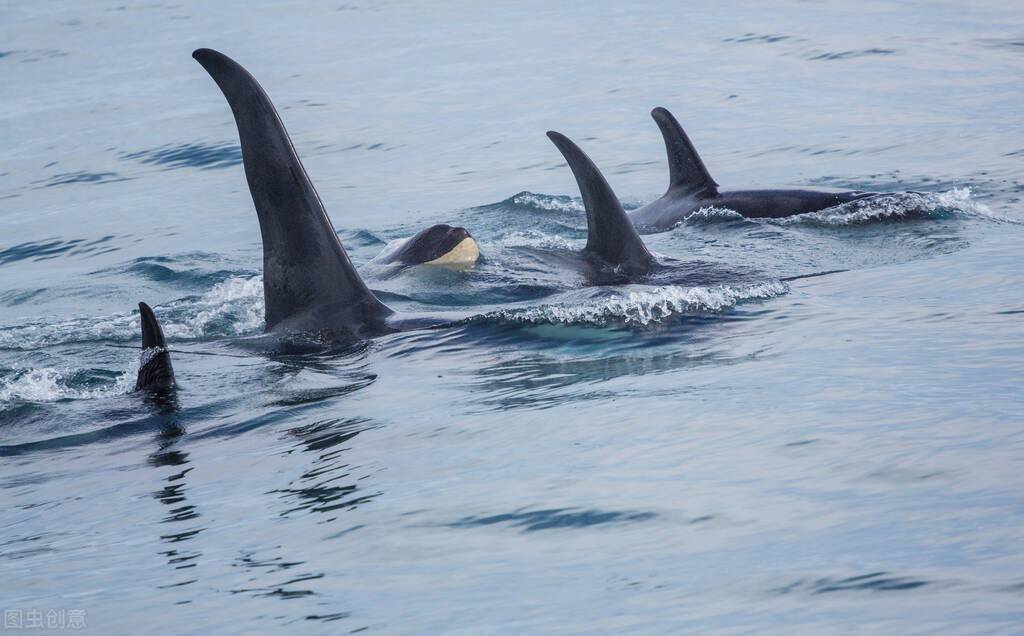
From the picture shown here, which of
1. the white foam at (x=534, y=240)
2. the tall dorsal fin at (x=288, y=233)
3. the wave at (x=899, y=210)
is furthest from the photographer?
the white foam at (x=534, y=240)

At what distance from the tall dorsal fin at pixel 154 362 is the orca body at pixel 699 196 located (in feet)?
23.7

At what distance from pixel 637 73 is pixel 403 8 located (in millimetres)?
14771

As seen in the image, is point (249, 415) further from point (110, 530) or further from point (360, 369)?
point (110, 530)

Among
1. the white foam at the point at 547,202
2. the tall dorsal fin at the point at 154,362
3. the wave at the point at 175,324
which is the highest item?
the tall dorsal fin at the point at 154,362

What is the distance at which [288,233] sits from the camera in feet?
27.4

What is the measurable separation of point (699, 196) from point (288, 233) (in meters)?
6.82

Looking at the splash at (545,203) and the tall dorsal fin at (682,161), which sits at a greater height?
the tall dorsal fin at (682,161)

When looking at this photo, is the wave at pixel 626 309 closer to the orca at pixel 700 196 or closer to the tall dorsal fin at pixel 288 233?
the tall dorsal fin at pixel 288 233

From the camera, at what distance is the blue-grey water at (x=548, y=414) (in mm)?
4492

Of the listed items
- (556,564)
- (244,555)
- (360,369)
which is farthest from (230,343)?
(556,564)

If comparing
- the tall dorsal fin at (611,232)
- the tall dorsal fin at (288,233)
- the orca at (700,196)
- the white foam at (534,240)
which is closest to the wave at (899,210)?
the orca at (700,196)

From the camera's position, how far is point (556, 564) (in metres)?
4.70

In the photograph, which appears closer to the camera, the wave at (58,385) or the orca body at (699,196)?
the wave at (58,385)

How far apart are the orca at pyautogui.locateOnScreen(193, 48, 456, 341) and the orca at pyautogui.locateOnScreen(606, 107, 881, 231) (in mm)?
5573
